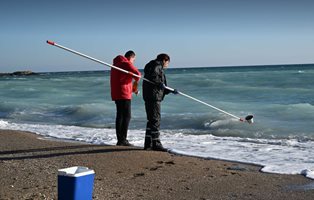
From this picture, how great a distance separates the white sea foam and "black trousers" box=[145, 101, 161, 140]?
605mm

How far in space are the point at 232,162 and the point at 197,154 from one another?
32.0 inches

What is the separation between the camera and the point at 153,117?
313 inches

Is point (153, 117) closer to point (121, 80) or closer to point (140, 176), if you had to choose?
point (121, 80)

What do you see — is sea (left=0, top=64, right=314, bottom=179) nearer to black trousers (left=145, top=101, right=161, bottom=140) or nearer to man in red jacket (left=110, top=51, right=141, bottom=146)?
black trousers (left=145, top=101, right=161, bottom=140)

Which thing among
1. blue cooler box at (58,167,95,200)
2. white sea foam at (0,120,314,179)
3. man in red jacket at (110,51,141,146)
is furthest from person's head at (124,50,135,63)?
blue cooler box at (58,167,95,200)

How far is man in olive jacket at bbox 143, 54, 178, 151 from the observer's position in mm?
7777

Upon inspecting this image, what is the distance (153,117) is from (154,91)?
45cm

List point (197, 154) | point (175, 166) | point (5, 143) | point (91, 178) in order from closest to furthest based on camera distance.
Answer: point (91, 178)
point (175, 166)
point (197, 154)
point (5, 143)

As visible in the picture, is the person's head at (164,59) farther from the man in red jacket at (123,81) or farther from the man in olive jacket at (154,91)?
the man in red jacket at (123,81)

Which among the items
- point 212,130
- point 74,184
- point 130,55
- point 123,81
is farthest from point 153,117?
point 212,130

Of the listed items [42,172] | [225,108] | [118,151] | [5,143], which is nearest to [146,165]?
[118,151]

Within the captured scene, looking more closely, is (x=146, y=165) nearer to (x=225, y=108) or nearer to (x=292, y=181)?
(x=292, y=181)

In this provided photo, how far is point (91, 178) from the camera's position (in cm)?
434

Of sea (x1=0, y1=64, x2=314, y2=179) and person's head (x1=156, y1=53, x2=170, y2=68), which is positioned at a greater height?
person's head (x1=156, y1=53, x2=170, y2=68)
